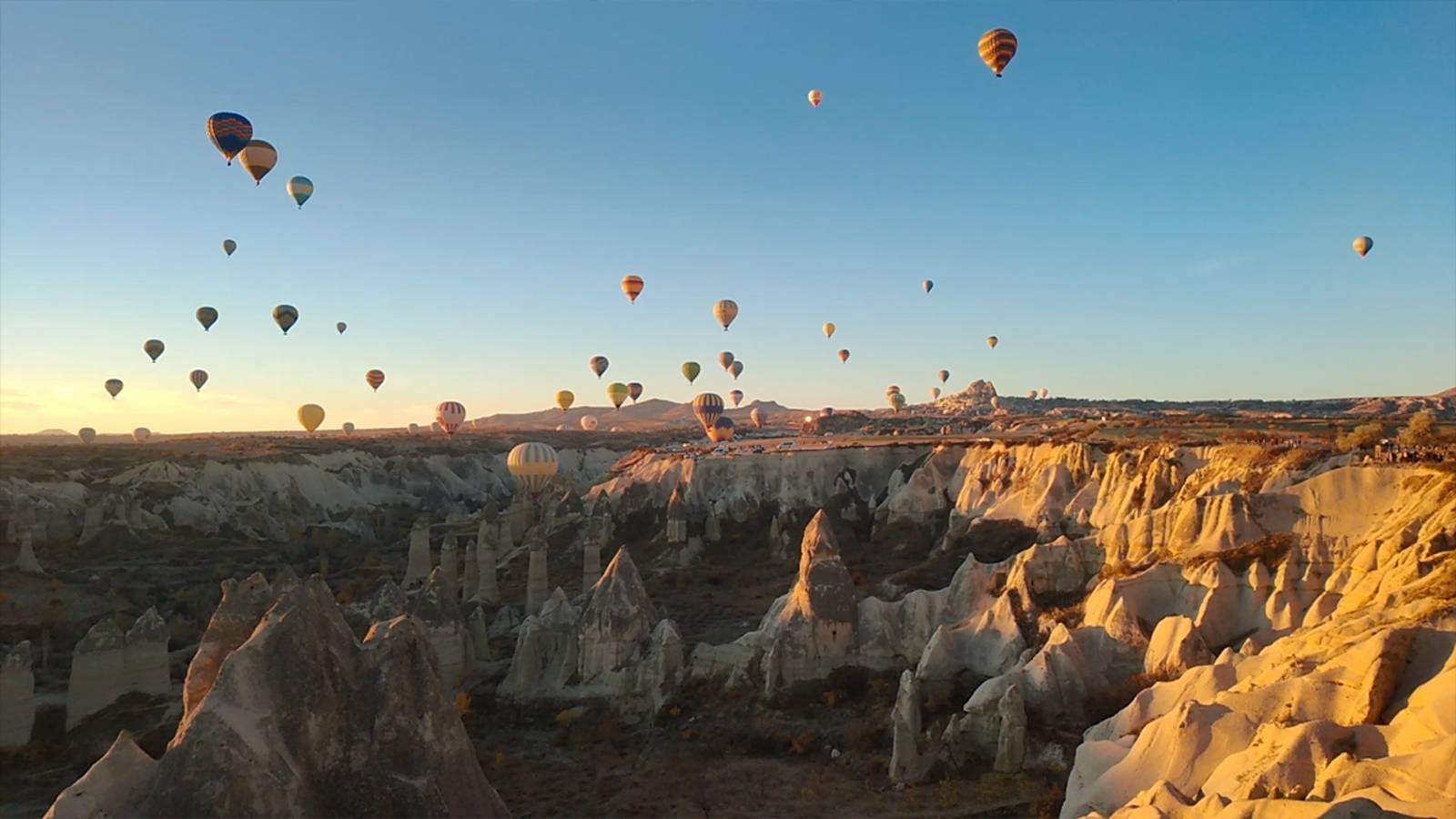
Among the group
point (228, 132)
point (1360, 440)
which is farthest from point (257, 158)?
point (1360, 440)

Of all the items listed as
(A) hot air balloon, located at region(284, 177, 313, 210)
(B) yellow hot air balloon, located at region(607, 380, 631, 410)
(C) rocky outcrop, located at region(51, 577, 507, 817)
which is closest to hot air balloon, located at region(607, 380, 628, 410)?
(B) yellow hot air balloon, located at region(607, 380, 631, 410)

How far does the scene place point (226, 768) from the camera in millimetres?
9500

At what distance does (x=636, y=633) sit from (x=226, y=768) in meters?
17.4

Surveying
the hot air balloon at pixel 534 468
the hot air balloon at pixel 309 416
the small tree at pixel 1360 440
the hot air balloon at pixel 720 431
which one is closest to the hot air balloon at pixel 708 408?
the hot air balloon at pixel 720 431

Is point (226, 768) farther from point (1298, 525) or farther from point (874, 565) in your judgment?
point (874, 565)

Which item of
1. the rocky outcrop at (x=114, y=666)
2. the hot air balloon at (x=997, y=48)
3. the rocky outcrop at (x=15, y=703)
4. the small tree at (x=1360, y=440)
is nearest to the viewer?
the rocky outcrop at (x=15, y=703)

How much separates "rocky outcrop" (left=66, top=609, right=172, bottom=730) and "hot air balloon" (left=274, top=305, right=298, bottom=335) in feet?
150

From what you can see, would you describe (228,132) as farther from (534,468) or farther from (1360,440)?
(1360,440)

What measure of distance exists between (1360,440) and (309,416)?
97.7 meters

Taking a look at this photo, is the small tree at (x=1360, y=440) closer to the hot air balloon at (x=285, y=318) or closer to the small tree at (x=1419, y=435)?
the small tree at (x=1419, y=435)

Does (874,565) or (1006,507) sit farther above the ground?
(1006,507)

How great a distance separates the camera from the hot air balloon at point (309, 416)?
97250mm

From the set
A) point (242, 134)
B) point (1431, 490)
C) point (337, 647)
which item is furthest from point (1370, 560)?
point (242, 134)

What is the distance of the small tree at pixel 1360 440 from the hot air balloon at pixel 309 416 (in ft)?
315
